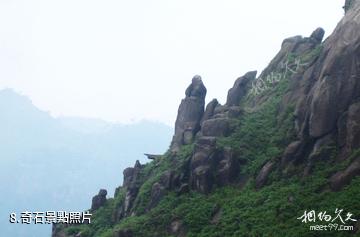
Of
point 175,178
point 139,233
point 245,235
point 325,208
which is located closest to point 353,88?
point 325,208

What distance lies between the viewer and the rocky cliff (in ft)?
111

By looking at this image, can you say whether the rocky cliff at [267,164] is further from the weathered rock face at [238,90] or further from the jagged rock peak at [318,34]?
A: the weathered rock face at [238,90]

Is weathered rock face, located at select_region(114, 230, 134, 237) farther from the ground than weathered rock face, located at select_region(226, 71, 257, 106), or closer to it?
closer to it

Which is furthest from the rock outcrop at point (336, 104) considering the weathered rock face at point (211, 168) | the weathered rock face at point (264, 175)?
the weathered rock face at point (211, 168)

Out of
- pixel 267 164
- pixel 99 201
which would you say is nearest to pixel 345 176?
pixel 267 164

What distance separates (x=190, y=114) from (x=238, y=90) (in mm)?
6537

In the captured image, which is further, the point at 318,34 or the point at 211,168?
the point at 318,34

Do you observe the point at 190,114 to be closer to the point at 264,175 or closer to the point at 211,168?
the point at 211,168

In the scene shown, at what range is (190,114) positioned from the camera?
182 ft

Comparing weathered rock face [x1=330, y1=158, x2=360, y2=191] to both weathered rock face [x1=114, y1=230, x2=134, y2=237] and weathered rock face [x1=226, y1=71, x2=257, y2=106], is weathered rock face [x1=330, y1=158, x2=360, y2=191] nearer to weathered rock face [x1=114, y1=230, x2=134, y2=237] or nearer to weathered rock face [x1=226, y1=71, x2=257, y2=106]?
weathered rock face [x1=114, y1=230, x2=134, y2=237]

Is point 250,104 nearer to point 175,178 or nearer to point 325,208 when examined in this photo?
point 175,178

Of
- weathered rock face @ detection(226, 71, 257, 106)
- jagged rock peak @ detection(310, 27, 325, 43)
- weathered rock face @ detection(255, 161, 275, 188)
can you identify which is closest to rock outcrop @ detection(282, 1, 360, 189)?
weathered rock face @ detection(255, 161, 275, 188)

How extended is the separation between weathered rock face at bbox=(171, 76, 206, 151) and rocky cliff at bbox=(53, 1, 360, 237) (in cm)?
19

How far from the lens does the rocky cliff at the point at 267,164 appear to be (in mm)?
33969
